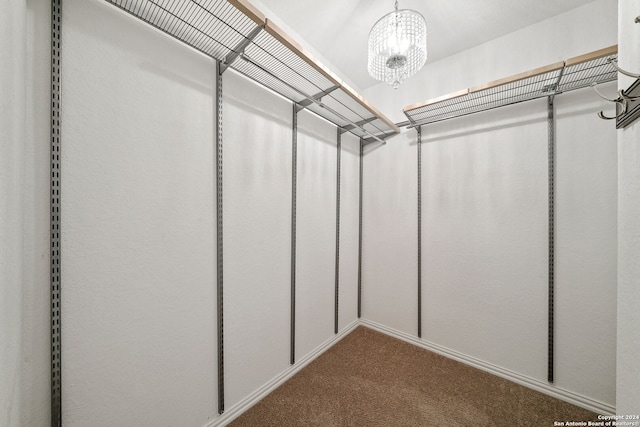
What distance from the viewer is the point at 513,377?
1.94 meters

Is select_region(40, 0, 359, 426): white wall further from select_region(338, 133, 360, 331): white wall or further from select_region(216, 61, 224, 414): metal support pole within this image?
select_region(338, 133, 360, 331): white wall

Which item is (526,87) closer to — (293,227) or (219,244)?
(293,227)

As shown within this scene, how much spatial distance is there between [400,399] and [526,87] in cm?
265

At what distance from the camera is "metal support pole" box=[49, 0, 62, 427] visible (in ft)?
3.03

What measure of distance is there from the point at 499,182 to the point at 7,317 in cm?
299

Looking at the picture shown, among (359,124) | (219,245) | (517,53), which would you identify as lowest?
(219,245)

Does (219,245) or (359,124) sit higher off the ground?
(359,124)

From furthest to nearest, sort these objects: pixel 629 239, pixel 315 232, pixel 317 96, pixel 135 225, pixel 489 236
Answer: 1. pixel 315 232
2. pixel 489 236
3. pixel 317 96
4. pixel 135 225
5. pixel 629 239

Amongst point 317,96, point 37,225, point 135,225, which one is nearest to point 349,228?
point 317,96

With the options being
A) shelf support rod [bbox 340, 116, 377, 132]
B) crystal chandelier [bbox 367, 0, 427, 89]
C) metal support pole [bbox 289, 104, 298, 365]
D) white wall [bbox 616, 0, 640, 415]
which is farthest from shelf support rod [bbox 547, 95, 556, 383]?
metal support pole [bbox 289, 104, 298, 365]

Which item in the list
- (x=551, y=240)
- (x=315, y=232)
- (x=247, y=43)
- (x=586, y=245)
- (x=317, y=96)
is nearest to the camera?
(x=247, y=43)

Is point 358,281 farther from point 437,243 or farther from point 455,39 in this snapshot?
point 455,39

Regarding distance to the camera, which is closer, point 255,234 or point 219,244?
point 219,244

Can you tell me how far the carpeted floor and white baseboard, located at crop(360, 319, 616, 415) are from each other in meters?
0.05
